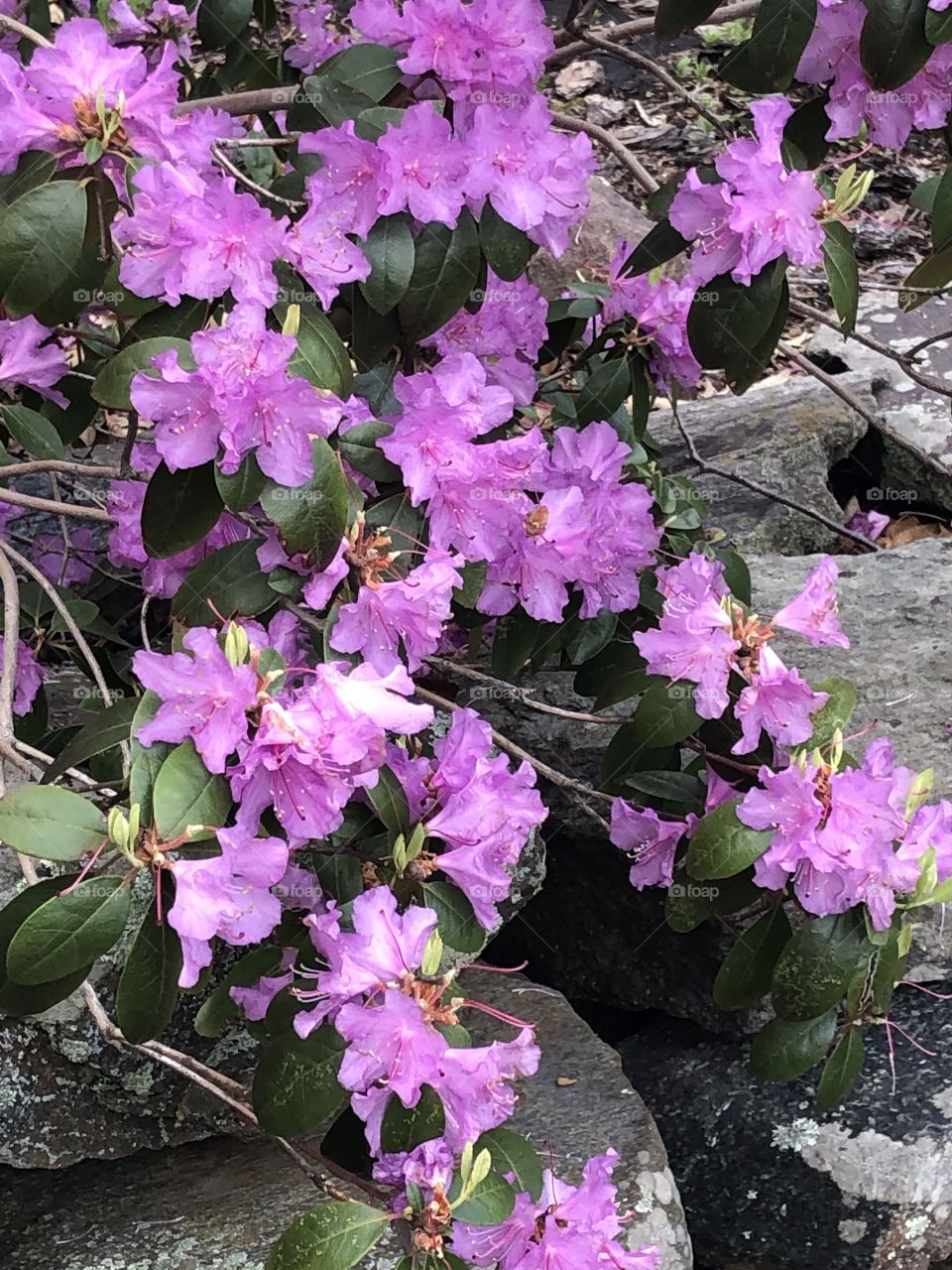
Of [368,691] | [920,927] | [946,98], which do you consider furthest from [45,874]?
[946,98]

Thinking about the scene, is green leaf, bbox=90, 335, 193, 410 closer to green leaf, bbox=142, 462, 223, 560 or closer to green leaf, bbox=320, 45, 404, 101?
green leaf, bbox=142, 462, 223, 560

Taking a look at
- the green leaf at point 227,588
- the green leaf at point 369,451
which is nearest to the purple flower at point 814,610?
the green leaf at point 369,451

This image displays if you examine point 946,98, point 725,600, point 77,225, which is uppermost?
point 946,98

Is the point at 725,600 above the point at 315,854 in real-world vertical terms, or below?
above

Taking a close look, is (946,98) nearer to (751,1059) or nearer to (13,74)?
(13,74)

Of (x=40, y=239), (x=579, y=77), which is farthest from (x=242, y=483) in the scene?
(x=579, y=77)

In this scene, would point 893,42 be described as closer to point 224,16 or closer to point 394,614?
point 394,614
